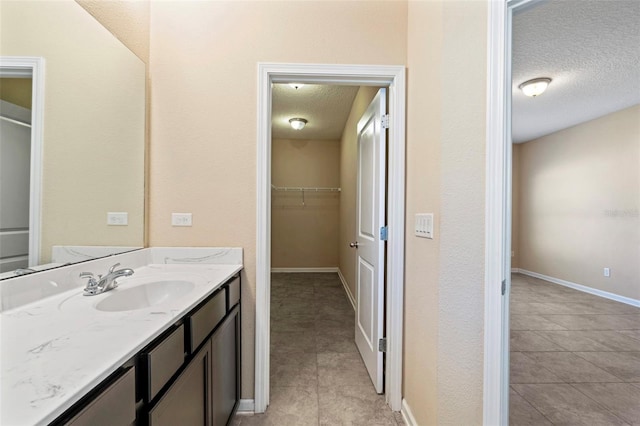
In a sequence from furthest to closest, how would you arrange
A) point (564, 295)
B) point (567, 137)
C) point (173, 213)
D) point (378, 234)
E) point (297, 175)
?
point (297, 175)
point (567, 137)
point (564, 295)
point (378, 234)
point (173, 213)

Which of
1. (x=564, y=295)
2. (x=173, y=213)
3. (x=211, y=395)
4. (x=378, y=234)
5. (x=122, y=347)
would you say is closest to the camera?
(x=122, y=347)

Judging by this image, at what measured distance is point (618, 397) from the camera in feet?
5.92

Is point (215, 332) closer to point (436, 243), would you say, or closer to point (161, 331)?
point (161, 331)

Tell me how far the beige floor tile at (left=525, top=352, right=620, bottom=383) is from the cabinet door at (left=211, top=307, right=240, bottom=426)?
2.41m

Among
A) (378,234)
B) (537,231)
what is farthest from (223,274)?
(537,231)

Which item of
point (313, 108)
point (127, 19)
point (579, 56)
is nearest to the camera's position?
point (127, 19)

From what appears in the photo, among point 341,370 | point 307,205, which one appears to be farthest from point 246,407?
point 307,205

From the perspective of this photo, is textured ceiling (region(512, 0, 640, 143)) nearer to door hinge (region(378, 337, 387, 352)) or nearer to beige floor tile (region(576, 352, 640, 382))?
door hinge (region(378, 337, 387, 352))

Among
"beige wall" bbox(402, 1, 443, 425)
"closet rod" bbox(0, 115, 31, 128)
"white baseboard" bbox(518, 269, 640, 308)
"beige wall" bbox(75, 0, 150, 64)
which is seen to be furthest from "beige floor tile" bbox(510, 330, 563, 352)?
"beige wall" bbox(75, 0, 150, 64)

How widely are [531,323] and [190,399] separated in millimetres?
3569

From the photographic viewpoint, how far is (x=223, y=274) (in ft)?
4.69

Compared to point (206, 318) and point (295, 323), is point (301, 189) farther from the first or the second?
point (206, 318)

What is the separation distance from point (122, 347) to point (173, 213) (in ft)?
3.83

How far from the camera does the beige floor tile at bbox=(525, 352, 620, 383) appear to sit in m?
2.00
